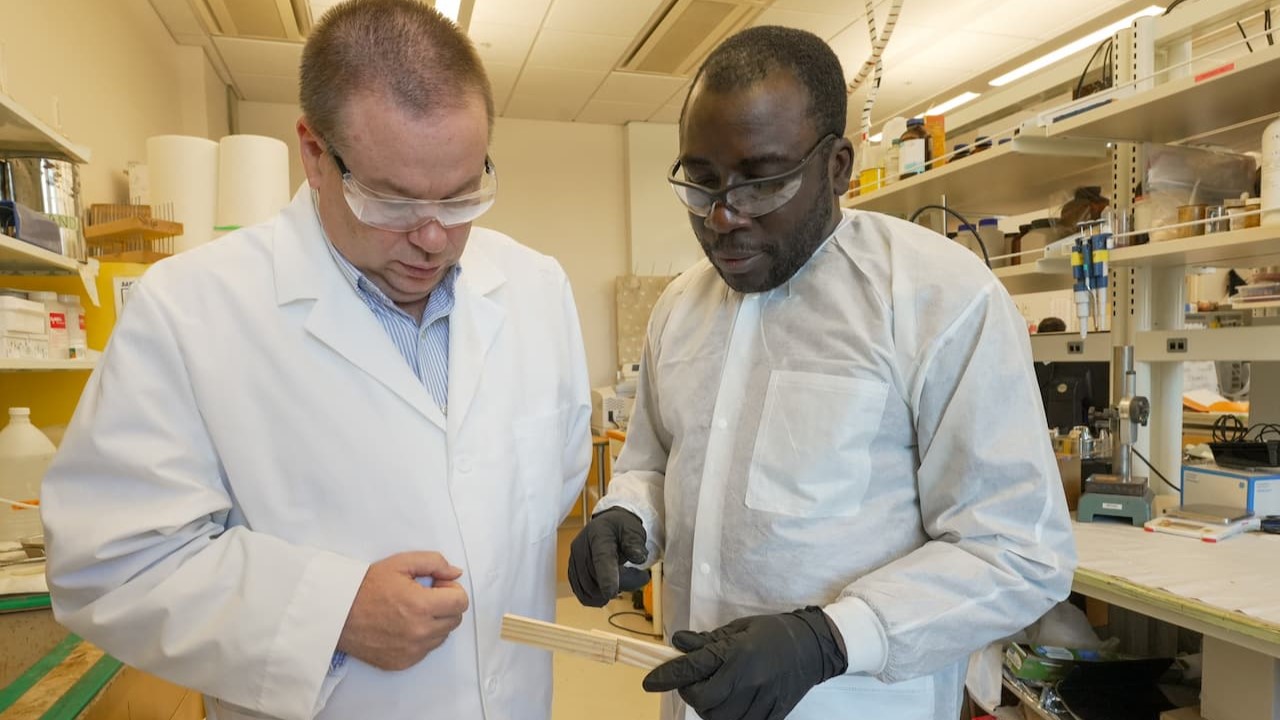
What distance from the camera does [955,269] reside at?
95cm

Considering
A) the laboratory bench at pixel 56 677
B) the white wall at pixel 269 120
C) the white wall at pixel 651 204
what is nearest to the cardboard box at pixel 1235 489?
the laboratory bench at pixel 56 677

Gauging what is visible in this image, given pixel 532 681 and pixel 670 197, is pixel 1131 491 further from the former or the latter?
pixel 670 197

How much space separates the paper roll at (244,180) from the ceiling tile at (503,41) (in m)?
1.60

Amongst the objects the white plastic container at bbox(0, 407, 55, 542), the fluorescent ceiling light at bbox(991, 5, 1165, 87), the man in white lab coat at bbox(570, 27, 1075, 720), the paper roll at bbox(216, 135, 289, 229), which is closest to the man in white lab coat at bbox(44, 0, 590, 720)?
the man in white lab coat at bbox(570, 27, 1075, 720)

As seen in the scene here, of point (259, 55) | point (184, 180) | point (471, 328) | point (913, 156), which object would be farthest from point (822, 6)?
point (471, 328)

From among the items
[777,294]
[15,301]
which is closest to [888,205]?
[777,294]

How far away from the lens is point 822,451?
95 cm

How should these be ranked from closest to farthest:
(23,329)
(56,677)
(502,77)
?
(56,677) → (23,329) → (502,77)

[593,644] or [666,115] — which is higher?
[666,115]

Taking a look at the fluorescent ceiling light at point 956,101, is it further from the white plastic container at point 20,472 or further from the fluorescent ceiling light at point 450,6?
the white plastic container at point 20,472

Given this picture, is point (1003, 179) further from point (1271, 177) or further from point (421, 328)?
point (421, 328)

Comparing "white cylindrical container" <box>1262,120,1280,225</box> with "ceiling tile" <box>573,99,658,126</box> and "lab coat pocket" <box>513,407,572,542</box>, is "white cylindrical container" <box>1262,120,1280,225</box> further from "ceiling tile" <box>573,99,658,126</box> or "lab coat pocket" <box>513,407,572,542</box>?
"ceiling tile" <box>573,99,658,126</box>

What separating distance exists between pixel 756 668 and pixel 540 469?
0.46 meters

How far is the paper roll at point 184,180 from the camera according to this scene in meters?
2.94
